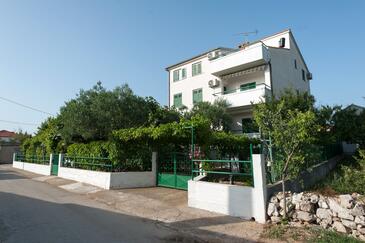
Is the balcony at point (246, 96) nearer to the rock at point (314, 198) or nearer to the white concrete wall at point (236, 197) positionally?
the white concrete wall at point (236, 197)

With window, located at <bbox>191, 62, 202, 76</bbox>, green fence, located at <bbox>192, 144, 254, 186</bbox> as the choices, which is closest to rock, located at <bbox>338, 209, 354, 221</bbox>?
green fence, located at <bbox>192, 144, 254, 186</bbox>

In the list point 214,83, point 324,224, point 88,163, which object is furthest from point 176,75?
point 324,224

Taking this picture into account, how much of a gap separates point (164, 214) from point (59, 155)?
48.0 ft

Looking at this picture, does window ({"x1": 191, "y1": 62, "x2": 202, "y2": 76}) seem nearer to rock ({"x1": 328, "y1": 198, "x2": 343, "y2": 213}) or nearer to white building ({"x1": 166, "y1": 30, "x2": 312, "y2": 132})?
white building ({"x1": 166, "y1": 30, "x2": 312, "y2": 132})

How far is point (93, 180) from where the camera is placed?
1474 cm

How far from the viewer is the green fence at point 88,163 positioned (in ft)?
46.9

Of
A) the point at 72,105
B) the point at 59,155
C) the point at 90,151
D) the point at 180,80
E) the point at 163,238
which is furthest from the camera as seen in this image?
the point at 180,80

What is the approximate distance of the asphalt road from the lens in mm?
6047

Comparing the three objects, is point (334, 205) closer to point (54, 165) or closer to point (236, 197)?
point (236, 197)

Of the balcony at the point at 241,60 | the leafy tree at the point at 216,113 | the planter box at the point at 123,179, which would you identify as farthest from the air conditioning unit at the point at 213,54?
the planter box at the point at 123,179

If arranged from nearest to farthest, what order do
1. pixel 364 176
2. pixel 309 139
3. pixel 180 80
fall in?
pixel 364 176 → pixel 309 139 → pixel 180 80

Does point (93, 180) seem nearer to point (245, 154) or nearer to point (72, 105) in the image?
point (72, 105)

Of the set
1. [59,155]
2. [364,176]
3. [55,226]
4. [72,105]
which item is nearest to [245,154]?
[364,176]

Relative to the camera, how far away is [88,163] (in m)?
16.0
